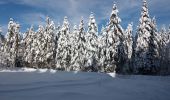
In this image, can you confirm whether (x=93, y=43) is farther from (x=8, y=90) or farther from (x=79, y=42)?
(x=8, y=90)

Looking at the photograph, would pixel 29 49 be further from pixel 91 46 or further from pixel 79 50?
pixel 91 46

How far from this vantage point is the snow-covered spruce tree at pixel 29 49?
2901 inches

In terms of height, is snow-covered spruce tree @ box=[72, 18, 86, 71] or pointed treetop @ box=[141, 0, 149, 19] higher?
pointed treetop @ box=[141, 0, 149, 19]

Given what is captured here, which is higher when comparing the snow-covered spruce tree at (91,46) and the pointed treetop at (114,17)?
the pointed treetop at (114,17)

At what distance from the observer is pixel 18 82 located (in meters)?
14.5

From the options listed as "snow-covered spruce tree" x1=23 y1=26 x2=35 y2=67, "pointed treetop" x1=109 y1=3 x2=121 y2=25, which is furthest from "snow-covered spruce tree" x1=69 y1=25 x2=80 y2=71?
"pointed treetop" x1=109 y1=3 x2=121 y2=25

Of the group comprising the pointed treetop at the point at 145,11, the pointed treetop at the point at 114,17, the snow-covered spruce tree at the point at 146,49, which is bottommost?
the snow-covered spruce tree at the point at 146,49

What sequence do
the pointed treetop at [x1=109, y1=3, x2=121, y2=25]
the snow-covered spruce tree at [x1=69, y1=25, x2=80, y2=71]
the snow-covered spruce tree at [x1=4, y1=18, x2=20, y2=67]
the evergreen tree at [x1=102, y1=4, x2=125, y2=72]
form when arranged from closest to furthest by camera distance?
1. the evergreen tree at [x1=102, y1=4, x2=125, y2=72]
2. the pointed treetop at [x1=109, y1=3, x2=121, y2=25]
3. the snow-covered spruce tree at [x1=69, y1=25, x2=80, y2=71]
4. the snow-covered spruce tree at [x1=4, y1=18, x2=20, y2=67]

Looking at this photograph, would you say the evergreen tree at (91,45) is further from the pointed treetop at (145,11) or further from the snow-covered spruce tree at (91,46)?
the pointed treetop at (145,11)

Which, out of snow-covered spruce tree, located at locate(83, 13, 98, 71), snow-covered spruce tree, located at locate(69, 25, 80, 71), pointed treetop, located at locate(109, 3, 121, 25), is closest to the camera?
pointed treetop, located at locate(109, 3, 121, 25)

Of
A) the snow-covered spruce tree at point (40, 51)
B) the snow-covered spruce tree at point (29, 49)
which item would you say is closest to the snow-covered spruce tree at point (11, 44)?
the snow-covered spruce tree at point (29, 49)

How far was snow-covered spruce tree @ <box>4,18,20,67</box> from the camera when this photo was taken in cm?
7288

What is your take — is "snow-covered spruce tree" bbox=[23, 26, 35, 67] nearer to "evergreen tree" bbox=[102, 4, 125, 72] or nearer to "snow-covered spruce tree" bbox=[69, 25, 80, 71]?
"snow-covered spruce tree" bbox=[69, 25, 80, 71]

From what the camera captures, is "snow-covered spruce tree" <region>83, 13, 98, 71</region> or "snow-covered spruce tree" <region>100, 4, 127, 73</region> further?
"snow-covered spruce tree" <region>83, 13, 98, 71</region>
